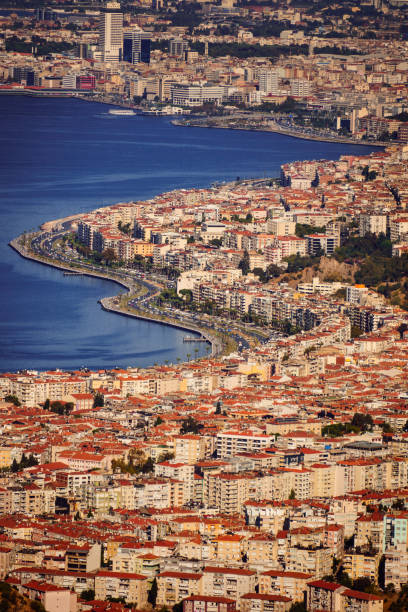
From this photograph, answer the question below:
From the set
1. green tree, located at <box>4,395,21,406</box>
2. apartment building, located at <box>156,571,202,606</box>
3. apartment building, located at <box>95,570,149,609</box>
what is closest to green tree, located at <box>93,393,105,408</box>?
green tree, located at <box>4,395,21,406</box>

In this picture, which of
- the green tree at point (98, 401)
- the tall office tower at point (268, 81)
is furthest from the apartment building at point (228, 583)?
the tall office tower at point (268, 81)

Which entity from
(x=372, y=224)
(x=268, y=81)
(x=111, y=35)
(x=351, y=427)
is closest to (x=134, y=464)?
(x=351, y=427)

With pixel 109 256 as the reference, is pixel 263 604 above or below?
above

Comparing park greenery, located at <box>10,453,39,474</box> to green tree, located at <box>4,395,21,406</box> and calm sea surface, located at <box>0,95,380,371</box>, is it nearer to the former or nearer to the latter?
green tree, located at <box>4,395,21,406</box>

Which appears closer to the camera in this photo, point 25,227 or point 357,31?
point 25,227

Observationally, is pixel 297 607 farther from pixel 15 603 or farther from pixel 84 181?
pixel 84 181

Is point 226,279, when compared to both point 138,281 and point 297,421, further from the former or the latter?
point 297,421

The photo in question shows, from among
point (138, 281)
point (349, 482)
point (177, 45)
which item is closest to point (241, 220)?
point (138, 281)
